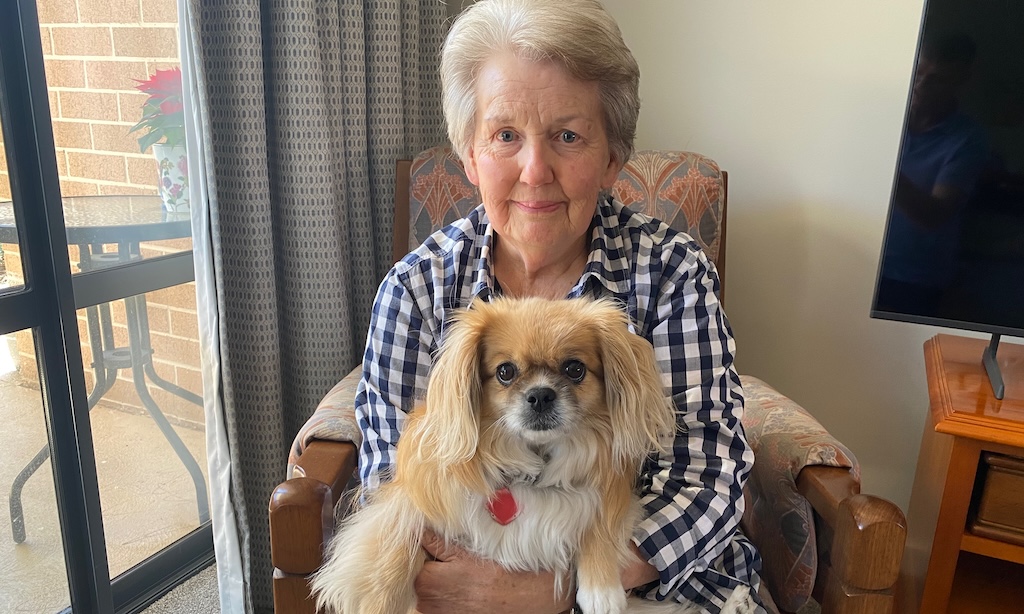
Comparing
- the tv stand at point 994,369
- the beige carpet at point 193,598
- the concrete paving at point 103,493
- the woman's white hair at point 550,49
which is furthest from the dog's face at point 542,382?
the beige carpet at point 193,598

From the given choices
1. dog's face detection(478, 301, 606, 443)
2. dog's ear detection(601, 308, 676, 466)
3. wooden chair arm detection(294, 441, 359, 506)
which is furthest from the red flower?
dog's ear detection(601, 308, 676, 466)

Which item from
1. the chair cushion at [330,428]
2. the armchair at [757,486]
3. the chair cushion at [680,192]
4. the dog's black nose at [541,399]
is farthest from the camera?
the chair cushion at [680,192]

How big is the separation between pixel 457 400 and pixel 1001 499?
3.41ft

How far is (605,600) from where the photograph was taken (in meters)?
1.00

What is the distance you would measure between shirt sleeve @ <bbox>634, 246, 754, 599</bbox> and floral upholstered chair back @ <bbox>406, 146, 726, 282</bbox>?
1.72 ft

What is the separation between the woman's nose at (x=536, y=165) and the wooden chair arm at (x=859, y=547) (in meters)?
0.64

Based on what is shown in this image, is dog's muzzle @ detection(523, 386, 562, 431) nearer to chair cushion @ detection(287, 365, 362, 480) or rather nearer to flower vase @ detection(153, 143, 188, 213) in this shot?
chair cushion @ detection(287, 365, 362, 480)

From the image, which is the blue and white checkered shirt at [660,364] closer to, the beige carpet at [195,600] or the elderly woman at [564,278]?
the elderly woman at [564,278]

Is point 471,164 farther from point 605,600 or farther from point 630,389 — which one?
point 605,600

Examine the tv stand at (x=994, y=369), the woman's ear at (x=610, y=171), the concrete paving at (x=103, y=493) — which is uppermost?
the woman's ear at (x=610, y=171)

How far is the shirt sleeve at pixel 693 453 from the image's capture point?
1.07m

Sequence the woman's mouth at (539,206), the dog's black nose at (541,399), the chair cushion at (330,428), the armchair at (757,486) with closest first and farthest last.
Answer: the dog's black nose at (541,399) → the armchair at (757,486) → the woman's mouth at (539,206) → the chair cushion at (330,428)

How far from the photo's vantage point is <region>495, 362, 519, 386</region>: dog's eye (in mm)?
981

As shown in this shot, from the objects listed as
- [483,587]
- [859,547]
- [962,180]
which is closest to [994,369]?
[962,180]
